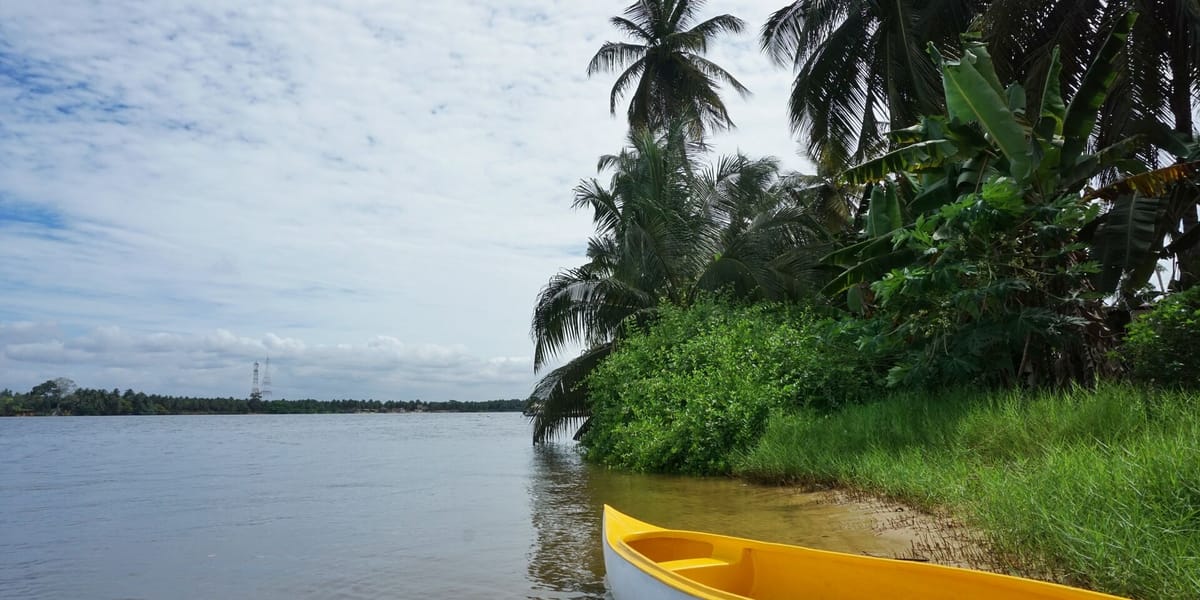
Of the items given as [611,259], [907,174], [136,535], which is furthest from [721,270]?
[136,535]

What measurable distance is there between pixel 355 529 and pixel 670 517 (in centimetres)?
386

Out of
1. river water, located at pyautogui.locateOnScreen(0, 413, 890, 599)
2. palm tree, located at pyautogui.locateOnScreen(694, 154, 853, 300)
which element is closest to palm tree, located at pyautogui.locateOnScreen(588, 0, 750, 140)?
palm tree, located at pyautogui.locateOnScreen(694, 154, 853, 300)

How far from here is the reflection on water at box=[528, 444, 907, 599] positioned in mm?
6134

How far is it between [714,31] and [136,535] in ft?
71.7

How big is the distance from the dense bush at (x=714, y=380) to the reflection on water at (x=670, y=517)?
699 millimetres

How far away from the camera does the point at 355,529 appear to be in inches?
A: 364

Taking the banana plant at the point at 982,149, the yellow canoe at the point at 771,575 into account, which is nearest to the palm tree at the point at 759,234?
the banana plant at the point at 982,149

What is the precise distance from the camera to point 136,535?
920cm

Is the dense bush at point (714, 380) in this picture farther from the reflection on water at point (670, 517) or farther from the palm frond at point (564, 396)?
the palm frond at point (564, 396)

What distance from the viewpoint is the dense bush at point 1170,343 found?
712 cm

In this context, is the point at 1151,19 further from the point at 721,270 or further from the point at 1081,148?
the point at 721,270

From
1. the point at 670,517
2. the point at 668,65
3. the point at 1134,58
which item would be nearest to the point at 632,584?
the point at 670,517

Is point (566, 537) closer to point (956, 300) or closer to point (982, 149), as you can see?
point (956, 300)

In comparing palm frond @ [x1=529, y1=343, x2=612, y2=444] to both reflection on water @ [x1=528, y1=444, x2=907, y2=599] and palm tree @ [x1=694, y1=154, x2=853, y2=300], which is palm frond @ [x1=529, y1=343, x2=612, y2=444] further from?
reflection on water @ [x1=528, y1=444, x2=907, y2=599]
